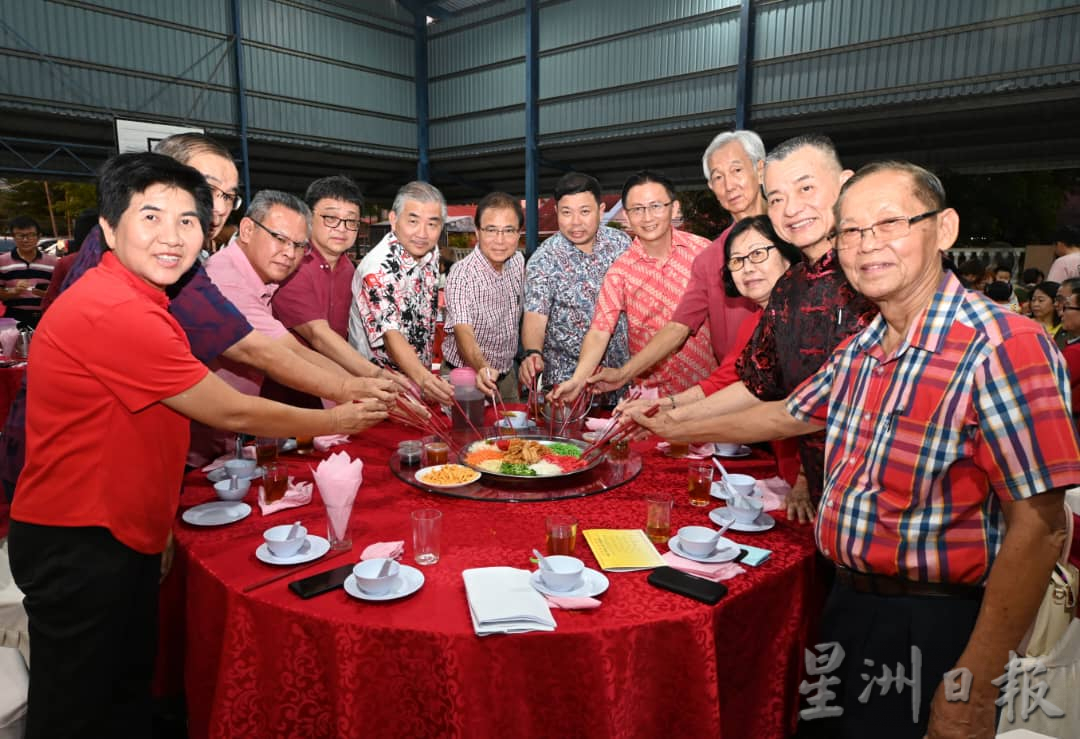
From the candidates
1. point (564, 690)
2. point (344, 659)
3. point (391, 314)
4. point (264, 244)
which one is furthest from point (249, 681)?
point (391, 314)

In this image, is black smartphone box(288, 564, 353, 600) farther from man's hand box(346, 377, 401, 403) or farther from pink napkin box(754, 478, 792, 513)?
pink napkin box(754, 478, 792, 513)

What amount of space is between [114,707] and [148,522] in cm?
43

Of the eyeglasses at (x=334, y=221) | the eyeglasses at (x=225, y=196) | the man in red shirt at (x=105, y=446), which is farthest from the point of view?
the eyeglasses at (x=334, y=221)

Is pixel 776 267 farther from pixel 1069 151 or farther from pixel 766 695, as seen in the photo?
pixel 1069 151

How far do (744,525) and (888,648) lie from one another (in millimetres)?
446


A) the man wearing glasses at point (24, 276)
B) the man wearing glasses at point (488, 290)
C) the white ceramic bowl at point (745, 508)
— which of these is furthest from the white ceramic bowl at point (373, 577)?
the man wearing glasses at point (24, 276)

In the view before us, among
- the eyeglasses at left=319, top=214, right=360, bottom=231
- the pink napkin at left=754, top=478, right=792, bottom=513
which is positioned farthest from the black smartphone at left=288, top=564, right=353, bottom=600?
the eyeglasses at left=319, top=214, right=360, bottom=231

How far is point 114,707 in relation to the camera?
1519 mm

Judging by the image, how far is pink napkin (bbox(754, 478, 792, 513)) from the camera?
1.92 m

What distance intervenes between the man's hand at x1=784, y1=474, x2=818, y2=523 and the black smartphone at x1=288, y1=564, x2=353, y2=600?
1.19m

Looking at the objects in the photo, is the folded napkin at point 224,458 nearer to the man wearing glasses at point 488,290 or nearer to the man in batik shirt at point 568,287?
the man wearing glasses at point 488,290

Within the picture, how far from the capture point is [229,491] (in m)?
1.86

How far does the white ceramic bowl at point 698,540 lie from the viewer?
1.54 m

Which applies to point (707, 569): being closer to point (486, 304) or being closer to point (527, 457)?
point (527, 457)
